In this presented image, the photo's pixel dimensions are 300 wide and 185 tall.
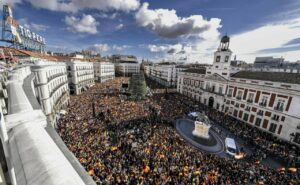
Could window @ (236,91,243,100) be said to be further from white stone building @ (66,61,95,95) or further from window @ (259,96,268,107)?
white stone building @ (66,61,95,95)

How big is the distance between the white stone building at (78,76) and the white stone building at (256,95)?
40.6m

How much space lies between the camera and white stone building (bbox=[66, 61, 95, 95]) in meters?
47.4

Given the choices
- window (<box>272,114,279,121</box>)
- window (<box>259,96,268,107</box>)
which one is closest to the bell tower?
window (<box>259,96,268,107</box>)

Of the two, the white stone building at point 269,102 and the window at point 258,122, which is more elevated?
the white stone building at point 269,102

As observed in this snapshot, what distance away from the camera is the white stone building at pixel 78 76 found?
47.4 m

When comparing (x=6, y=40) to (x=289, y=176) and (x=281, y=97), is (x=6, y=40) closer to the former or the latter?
(x=289, y=176)

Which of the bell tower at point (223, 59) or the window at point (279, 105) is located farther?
the bell tower at point (223, 59)

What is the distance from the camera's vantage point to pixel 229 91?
36.6 meters

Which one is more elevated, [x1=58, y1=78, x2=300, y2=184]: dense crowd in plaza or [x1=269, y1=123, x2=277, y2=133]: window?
[x1=269, y1=123, x2=277, y2=133]: window

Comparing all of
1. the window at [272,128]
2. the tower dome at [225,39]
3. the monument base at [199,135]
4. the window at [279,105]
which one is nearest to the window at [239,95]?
the window at [279,105]

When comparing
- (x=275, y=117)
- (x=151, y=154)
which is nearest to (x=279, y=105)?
(x=275, y=117)

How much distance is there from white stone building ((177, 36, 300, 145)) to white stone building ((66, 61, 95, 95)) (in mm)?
40618

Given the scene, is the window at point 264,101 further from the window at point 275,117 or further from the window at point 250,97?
the window at point 275,117

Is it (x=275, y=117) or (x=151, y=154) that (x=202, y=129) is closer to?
(x=151, y=154)
